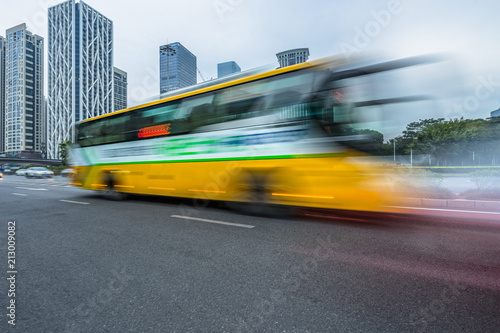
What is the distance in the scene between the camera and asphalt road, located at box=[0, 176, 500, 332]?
2.01 meters

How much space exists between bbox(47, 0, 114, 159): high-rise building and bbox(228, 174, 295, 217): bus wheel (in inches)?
3857

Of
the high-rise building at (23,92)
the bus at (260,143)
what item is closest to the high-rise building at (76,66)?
the high-rise building at (23,92)

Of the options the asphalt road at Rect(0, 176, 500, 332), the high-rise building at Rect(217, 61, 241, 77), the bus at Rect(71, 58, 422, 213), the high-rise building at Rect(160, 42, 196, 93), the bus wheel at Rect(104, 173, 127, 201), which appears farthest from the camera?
the high-rise building at Rect(160, 42, 196, 93)

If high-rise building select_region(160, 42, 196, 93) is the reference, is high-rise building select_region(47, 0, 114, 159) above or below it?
above

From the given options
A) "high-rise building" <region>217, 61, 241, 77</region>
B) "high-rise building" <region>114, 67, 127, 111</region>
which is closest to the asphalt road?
"high-rise building" <region>217, 61, 241, 77</region>

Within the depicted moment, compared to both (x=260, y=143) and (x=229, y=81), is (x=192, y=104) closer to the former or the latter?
(x=229, y=81)

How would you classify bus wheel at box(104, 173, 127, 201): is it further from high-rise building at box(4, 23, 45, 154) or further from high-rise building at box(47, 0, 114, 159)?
Answer: high-rise building at box(47, 0, 114, 159)

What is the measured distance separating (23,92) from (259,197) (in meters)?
109

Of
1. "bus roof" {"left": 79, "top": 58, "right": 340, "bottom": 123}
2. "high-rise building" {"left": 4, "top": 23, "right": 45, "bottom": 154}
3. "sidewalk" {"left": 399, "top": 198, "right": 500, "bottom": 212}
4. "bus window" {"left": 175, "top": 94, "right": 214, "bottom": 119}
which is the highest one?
"high-rise building" {"left": 4, "top": 23, "right": 45, "bottom": 154}

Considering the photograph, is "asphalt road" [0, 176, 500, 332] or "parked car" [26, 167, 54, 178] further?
"parked car" [26, 167, 54, 178]

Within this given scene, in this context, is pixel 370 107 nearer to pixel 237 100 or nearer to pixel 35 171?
pixel 237 100

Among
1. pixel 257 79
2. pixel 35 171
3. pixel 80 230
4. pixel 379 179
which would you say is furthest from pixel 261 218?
pixel 35 171

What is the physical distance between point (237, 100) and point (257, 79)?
0.68 m

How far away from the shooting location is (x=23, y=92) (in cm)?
8300
